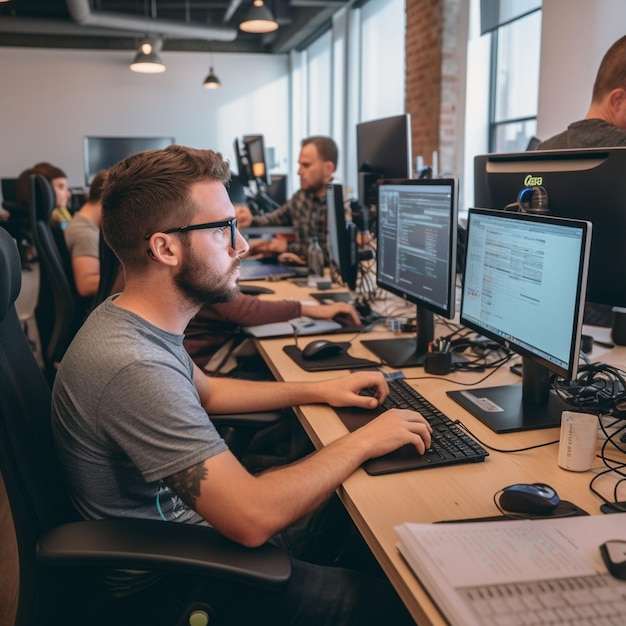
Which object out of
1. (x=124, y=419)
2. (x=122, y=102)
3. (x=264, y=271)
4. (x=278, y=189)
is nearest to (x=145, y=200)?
(x=124, y=419)

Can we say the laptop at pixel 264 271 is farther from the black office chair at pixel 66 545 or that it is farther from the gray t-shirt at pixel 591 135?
the black office chair at pixel 66 545

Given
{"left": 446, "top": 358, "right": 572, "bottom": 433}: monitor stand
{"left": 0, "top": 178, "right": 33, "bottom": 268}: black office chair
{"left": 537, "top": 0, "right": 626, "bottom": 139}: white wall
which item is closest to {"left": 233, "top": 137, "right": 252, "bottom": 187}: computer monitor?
{"left": 537, "top": 0, "right": 626, "bottom": 139}: white wall

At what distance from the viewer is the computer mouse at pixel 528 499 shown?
3.30 feet

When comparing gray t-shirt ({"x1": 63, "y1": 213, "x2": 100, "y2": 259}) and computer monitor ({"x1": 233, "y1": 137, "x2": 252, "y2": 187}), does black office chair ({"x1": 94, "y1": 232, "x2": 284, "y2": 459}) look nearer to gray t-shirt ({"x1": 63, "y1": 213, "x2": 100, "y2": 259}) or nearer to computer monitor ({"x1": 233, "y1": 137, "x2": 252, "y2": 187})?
gray t-shirt ({"x1": 63, "y1": 213, "x2": 100, "y2": 259})

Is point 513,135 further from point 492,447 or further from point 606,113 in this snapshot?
point 492,447

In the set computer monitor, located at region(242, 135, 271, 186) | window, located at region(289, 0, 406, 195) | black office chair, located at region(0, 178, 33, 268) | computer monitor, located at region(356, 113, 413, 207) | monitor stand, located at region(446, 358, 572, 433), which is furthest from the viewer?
window, located at region(289, 0, 406, 195)

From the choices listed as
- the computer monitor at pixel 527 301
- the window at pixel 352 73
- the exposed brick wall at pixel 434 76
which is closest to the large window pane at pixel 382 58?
the window at pixel 352 73

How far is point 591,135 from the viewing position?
2.11 meters

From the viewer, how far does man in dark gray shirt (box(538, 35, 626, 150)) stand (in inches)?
82.6

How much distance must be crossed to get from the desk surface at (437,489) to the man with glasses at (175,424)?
7 cm

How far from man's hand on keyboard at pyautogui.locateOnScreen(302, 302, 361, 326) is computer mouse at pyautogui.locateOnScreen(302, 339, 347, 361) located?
1.23 ft

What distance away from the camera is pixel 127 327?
1.15 m

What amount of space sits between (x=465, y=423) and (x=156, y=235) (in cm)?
72

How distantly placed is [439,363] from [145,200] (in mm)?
864
